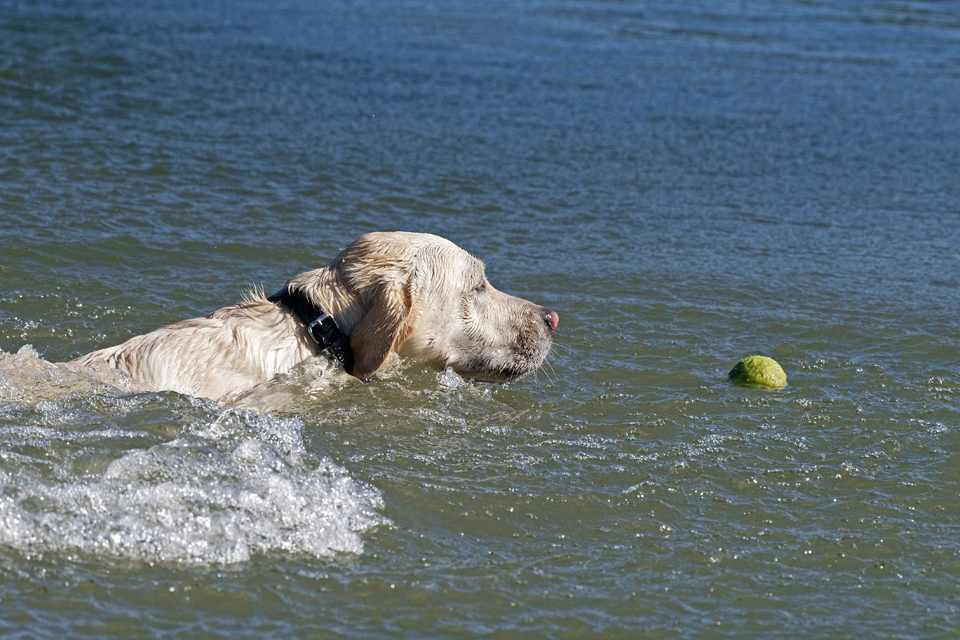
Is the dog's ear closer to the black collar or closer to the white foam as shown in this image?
the black collar

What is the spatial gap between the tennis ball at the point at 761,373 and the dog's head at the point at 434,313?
128cm

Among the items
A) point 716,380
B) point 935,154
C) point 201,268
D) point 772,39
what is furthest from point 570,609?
point 772,39

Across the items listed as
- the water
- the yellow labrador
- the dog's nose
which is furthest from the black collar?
the dog's nose

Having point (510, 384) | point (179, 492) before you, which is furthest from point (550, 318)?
point (179, 492)

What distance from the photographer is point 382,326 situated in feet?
18.7

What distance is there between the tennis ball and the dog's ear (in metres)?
2.27

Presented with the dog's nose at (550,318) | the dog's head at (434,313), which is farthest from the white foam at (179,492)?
the dog's nose at (550,318)

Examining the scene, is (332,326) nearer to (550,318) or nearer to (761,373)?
(550,318)

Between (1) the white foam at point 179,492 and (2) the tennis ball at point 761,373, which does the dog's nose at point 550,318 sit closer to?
(2) the tennis ball at point 761,373

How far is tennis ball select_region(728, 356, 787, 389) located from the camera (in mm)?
6734

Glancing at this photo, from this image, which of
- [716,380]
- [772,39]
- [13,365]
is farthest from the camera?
[772,39]

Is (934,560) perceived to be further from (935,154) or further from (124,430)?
(935,154)

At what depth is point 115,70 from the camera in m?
14.9

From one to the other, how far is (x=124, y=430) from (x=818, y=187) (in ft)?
28.5
